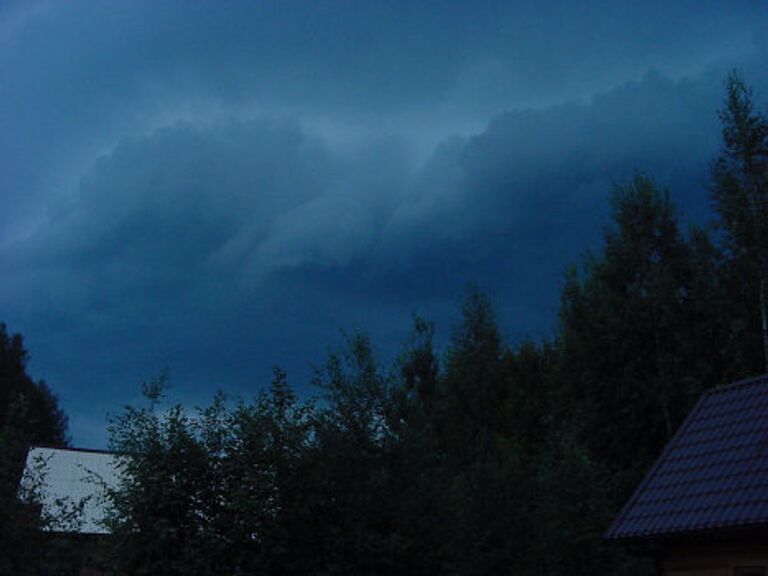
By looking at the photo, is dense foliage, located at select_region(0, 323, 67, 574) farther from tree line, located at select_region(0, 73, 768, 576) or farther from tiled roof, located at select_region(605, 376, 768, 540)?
tiled roof, located at select_region(605, 376, 768, 540)

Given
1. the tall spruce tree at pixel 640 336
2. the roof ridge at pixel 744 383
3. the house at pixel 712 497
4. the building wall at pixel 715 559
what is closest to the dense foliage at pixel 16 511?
the house at pixel 712 497

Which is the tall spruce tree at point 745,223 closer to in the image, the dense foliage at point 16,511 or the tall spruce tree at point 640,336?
the tall spruce tree at point 640,336

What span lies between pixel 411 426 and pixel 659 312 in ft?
41.6

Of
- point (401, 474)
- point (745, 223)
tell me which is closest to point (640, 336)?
point (745, 223)

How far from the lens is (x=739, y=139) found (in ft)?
88.0

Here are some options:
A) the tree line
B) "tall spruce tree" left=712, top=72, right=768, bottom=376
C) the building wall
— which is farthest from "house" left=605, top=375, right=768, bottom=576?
"tall spruce tree" left=712, top=72, right=768, bottom=376

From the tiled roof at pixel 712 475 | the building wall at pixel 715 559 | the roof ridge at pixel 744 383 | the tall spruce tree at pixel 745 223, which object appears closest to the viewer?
the building wall at pixel 715 559

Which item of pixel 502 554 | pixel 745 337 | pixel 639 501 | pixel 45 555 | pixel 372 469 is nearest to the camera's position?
pixel 639 501

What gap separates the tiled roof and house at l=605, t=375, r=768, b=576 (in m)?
0.02

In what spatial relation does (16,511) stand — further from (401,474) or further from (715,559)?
(715,559)

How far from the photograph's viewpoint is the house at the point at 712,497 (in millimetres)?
13016

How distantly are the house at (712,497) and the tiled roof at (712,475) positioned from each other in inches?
0.7

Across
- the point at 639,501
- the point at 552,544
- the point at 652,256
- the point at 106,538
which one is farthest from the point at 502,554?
the point at 652,256

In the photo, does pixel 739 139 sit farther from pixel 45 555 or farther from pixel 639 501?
pixel 45 555
